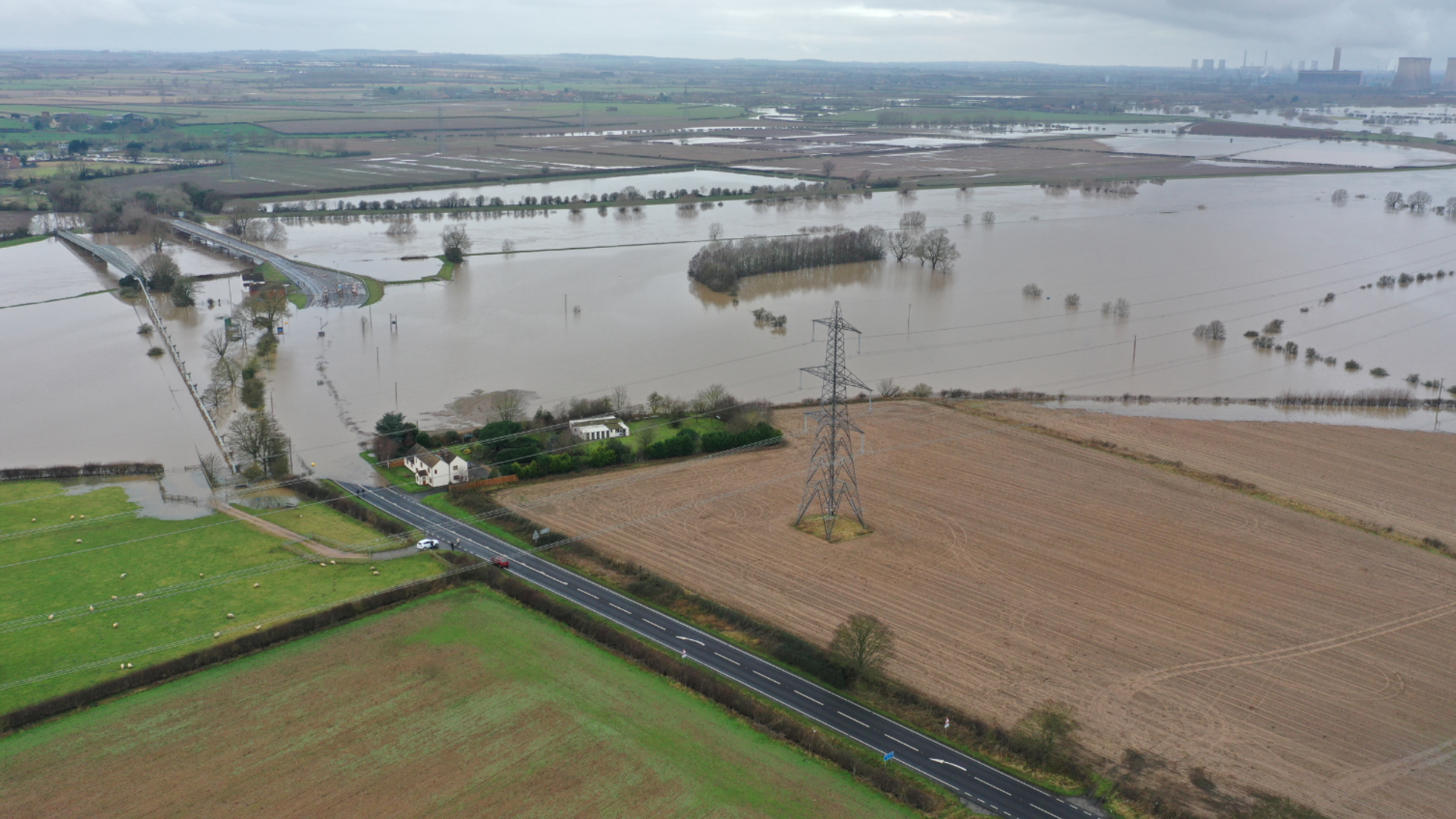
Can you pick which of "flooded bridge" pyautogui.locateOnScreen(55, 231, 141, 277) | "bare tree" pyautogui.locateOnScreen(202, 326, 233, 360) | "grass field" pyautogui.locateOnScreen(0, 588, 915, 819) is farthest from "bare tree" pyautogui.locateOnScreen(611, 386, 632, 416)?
"flooded bridge" pyautogui.locateOnScreen(55, 231, 141, 277)

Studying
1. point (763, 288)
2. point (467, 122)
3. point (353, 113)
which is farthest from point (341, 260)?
point (353, 113)

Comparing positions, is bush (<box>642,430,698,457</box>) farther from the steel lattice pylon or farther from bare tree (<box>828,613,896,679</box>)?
bare tree (<box>828,613,896,679</box>)

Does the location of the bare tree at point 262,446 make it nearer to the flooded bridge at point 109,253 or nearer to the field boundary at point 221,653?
the field boundary at point 221,653

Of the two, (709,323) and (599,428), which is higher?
(709,323)

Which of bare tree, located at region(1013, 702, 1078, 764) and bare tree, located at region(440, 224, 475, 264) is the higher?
bare tree, located at region(440, 224, 475, 264)

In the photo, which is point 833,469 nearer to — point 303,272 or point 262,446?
point 262,446

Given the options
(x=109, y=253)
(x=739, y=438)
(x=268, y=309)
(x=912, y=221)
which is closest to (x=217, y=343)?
(x=268, y=309)

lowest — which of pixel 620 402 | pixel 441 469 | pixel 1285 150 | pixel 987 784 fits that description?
pixel 987 784
